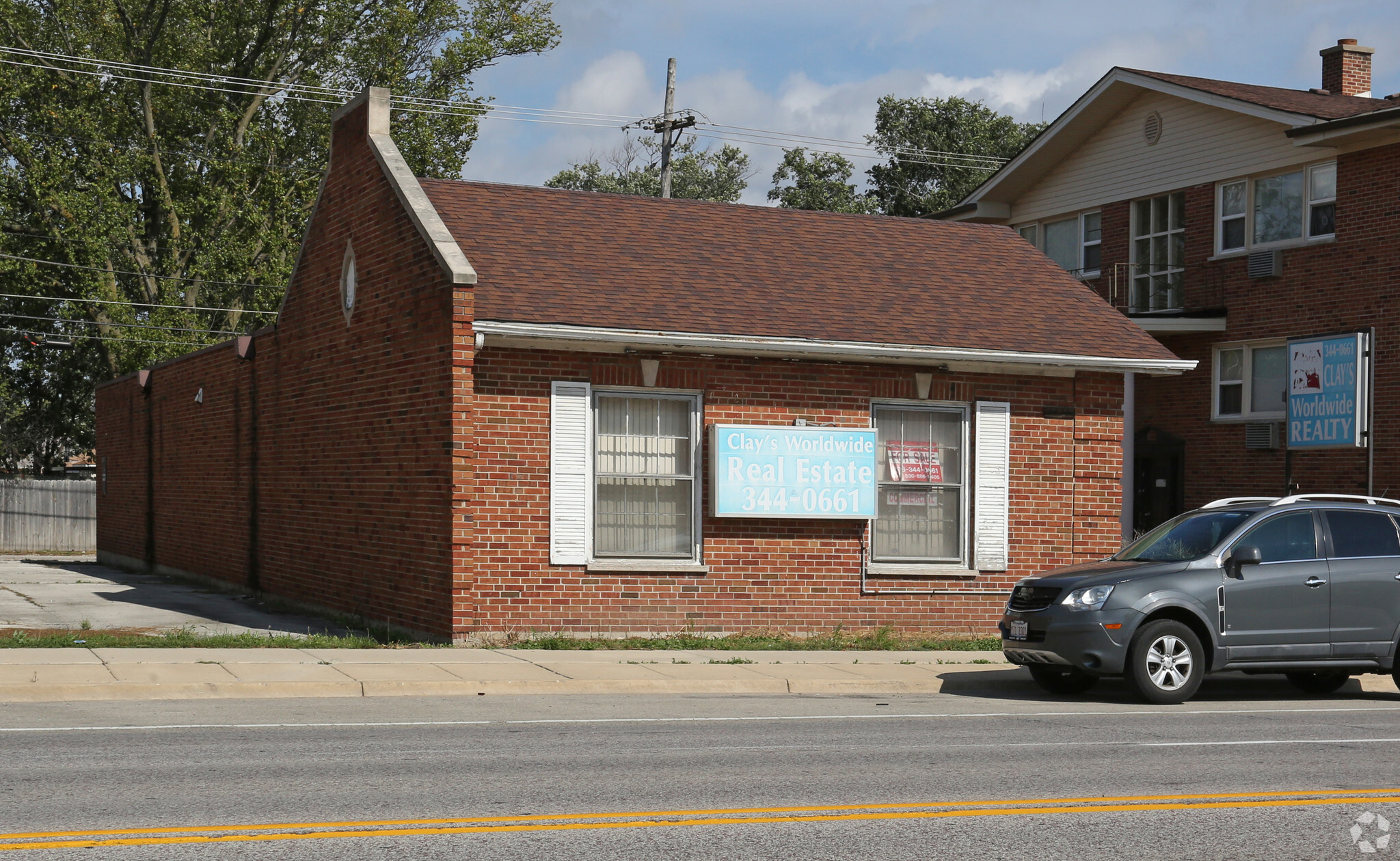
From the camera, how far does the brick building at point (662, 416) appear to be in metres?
15.8

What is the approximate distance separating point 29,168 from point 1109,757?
35071 mm

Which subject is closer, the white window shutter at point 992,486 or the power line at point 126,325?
the white window shutter at point 992,486

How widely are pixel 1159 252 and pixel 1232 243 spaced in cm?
183

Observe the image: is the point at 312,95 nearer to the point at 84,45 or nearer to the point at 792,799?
the point at 84,45

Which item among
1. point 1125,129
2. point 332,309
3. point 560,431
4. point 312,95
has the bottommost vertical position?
point 560,431

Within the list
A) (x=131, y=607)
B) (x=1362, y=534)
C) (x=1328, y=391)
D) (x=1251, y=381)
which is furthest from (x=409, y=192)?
(x=1251, y=381)

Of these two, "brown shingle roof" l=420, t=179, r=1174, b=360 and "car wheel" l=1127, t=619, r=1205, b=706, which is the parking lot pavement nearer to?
"brown shingle roof" l=420, t=179, r=1174, b=360

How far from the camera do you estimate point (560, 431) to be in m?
16.0

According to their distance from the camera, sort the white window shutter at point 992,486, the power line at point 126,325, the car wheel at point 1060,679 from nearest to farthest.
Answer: the car wheel at point 1060,679 < the white window shutter at point 992,486 < the power line at point 126,325

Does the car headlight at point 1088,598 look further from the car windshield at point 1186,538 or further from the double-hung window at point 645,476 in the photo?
the double-hung window at point 645,476

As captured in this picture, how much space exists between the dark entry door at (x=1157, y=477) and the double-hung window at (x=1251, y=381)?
1.19 m

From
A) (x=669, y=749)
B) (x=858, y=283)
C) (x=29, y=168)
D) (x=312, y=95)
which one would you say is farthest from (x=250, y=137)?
(x=669, y=749)

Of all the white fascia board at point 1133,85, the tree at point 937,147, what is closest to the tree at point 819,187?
the tree at point 937,147

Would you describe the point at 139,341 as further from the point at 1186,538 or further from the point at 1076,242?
the point at 1186,538
